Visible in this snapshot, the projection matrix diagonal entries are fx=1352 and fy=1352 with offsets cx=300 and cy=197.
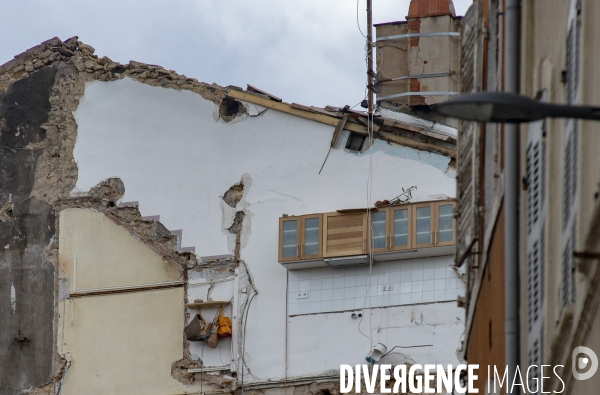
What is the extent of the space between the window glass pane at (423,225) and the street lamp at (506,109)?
14245 mm

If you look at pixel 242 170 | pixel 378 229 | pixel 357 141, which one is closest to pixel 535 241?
pixel 378 229

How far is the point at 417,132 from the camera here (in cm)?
2222

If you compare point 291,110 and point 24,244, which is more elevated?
point 291,110

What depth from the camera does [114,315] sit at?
76.7 ft

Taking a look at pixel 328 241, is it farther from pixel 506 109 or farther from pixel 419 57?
pixel 506 109

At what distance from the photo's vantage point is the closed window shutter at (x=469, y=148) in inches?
455

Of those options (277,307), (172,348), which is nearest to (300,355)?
(277,307)

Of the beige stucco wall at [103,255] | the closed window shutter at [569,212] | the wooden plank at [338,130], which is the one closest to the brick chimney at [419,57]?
the wooden plank at [338,130]

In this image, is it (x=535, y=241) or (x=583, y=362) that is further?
(x=535, y=241)

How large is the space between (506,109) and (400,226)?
15.0 meters

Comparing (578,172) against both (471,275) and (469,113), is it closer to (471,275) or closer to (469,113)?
(469,113)

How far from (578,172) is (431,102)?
54.2ft

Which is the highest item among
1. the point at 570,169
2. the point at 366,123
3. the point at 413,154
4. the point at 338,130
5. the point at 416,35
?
the point at 416,35

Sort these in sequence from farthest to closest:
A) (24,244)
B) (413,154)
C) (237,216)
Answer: (24,244)
(237,216)
(413,154)
